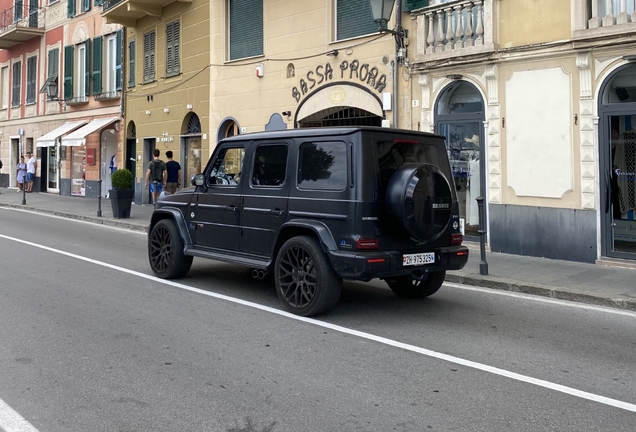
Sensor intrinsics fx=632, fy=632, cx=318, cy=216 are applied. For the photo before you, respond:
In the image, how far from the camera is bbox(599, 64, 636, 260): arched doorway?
1039cm

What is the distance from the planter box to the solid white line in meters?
13.8

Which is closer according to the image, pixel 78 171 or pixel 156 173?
pixel 156 173

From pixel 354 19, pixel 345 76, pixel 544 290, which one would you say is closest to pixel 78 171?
pixel 345 76

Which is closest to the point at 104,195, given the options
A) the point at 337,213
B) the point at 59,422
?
the point at 337,213

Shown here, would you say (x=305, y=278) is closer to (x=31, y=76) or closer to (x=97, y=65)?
(x=97, y=65)

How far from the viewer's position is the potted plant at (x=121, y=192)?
1742cm

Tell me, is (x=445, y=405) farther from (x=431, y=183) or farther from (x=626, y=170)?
(x=626, y=170)

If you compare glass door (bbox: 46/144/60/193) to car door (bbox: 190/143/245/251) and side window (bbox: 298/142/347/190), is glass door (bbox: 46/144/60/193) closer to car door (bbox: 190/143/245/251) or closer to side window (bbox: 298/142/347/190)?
car door (bbox: 190/143/245/251)

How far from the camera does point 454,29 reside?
41.1ft

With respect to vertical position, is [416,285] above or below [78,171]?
below

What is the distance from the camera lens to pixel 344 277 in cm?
634

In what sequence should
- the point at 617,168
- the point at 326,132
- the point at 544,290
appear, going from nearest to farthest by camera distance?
the point at 326,132, the point at 544,290, the point at 617,168

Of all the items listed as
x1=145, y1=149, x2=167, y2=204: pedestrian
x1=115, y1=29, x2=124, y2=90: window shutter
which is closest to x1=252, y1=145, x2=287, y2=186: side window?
x1=145, y1=149, x2=167, y2=204: pedestrian

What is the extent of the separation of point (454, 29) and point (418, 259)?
738cm
